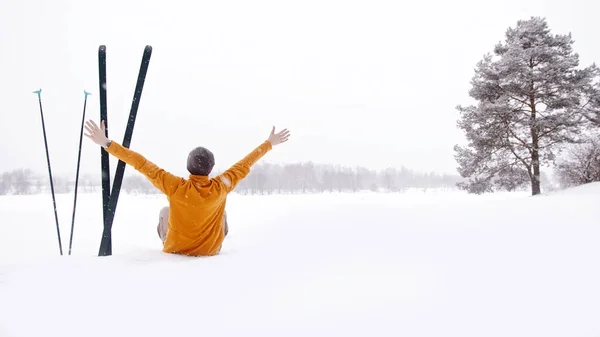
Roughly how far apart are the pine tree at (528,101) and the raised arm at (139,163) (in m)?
16.3

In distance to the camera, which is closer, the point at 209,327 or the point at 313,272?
the point at 209,327

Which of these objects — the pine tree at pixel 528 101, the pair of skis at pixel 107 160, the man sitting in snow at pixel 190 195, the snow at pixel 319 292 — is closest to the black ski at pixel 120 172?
the pair of skis at pixel 107 160

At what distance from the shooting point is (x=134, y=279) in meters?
2.08

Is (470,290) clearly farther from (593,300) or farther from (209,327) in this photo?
(209,327)

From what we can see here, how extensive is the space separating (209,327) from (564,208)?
7519 millimetres

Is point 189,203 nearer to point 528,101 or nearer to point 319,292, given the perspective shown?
point 319,292

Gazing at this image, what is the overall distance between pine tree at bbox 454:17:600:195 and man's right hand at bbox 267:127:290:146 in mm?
14862

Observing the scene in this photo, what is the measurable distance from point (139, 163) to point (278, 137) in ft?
4.91

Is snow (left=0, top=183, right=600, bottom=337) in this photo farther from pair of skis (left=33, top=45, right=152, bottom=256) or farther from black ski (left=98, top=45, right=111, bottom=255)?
black ski (left=98, top=45, right=111, bottom=255)

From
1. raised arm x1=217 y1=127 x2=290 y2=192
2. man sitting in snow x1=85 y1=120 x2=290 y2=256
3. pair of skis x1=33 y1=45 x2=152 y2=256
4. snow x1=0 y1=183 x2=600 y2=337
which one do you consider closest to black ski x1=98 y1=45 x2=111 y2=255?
pair of skis x1=33 y1=45 x2=152 y2=256

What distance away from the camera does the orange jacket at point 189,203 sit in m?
2.95

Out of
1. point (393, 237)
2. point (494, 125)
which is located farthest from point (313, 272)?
point (494, 125)

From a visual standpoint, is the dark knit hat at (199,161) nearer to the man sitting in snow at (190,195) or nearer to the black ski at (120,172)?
the man sitting in snow at (190,195)

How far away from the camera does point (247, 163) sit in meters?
3.41
